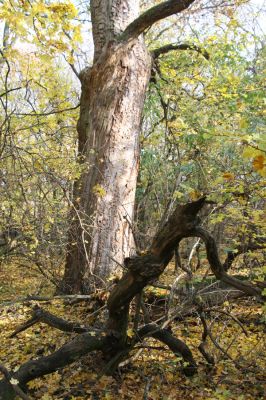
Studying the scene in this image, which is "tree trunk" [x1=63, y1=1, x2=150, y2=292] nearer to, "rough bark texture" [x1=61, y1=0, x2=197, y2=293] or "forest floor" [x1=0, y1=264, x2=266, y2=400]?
"rough bark texture" [x1=61, y1=0, x2=197, y2=293]

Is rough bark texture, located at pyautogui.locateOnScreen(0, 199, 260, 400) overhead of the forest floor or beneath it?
overhead

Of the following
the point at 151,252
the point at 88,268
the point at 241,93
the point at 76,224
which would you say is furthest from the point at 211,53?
the point at 151,252

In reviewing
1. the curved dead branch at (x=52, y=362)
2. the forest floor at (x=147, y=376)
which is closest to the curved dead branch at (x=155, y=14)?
the forest floor at (x=147, y=376)

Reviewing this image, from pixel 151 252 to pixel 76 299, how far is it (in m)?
2.36

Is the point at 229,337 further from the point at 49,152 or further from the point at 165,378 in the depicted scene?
the point at 49,152

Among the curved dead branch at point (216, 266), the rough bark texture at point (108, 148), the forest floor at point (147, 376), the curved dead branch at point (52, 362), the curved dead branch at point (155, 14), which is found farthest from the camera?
the rough bark texture at point (108, 148)

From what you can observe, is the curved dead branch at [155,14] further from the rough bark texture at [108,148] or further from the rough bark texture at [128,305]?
the rough bark texture at [128,305]

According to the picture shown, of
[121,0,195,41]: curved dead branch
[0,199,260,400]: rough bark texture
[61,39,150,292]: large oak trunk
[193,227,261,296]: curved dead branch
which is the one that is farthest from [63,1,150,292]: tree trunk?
[193,227,261,296]: curved dead branch

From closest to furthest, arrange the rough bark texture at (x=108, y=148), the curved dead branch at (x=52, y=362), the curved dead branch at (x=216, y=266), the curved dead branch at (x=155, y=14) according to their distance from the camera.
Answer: the curved dead branch at (x=216, y=266) → the curved dead branch at (x=52, y=362) → the curved dead branch at (x=155, y=14) → the rough bark texture at (x=108, y=148)

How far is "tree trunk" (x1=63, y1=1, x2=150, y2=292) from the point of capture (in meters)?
4.87

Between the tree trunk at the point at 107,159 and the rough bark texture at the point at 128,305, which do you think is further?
the tree trunk at the point at 107,159

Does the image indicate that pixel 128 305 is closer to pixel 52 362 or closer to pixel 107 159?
pixel 52 362

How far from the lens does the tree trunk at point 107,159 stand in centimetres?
487

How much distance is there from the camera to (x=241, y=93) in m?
7.01
